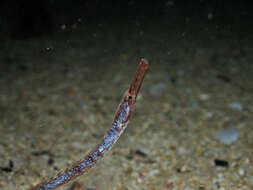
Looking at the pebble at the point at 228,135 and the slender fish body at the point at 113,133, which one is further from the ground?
the slender fish body at the point at 113,133

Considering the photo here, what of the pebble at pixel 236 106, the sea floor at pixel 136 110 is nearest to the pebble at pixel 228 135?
the sea floor at pixel 136 110

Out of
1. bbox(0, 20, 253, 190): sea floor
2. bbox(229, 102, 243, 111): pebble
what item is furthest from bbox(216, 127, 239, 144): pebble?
bbox(229, 102, 243, 111): pebble

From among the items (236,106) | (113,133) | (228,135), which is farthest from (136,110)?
(113,133)

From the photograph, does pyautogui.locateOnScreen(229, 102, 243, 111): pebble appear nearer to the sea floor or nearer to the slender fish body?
the sea floor

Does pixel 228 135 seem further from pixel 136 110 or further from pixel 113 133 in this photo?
pixel 113 133

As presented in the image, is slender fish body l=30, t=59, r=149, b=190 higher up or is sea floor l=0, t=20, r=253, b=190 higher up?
slender fish body l=30, t=59, r=149, b=190

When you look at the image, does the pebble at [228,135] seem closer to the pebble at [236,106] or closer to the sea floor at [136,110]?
the sea floor at [136,110]
